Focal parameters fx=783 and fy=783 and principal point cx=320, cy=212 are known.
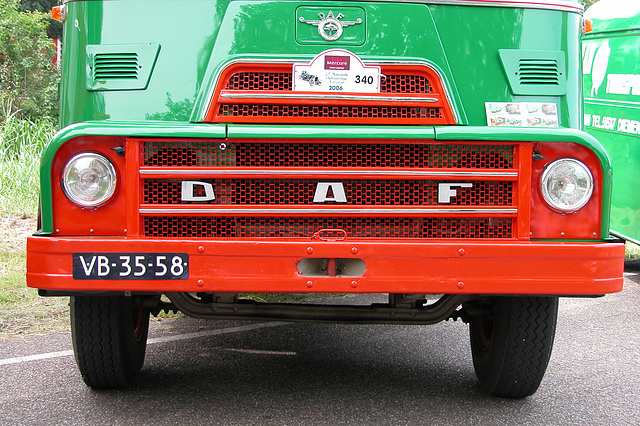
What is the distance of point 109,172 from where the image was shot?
11.1 ft

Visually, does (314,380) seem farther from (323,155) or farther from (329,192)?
(323,155)

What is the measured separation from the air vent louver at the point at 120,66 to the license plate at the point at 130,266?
816mm

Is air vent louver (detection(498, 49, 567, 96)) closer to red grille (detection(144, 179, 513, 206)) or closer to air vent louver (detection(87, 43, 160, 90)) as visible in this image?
red grille (detection(144, 179, 513, 206))

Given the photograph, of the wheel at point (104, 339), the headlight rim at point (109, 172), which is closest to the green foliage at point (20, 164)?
the wheel at point (104, 339)

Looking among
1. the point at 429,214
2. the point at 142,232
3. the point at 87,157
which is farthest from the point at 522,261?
the point at 87,157

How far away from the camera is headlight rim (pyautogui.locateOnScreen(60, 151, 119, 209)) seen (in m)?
3.36

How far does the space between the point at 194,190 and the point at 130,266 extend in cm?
43

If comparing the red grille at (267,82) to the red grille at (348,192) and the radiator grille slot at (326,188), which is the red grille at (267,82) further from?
the red grille at (348,192)

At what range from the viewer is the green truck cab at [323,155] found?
131 inches

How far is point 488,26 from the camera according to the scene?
146 inches

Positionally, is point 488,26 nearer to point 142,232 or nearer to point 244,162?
point 244,162

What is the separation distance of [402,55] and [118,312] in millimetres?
1879

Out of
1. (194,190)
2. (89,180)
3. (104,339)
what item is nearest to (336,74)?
(194,190)

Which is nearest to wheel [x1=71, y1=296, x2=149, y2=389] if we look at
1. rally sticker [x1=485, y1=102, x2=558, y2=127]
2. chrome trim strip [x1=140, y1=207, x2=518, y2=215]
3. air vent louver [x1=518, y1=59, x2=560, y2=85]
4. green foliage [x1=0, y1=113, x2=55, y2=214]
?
chrome trim strip [x1=140, y1=207, x2=518, y2=215]
